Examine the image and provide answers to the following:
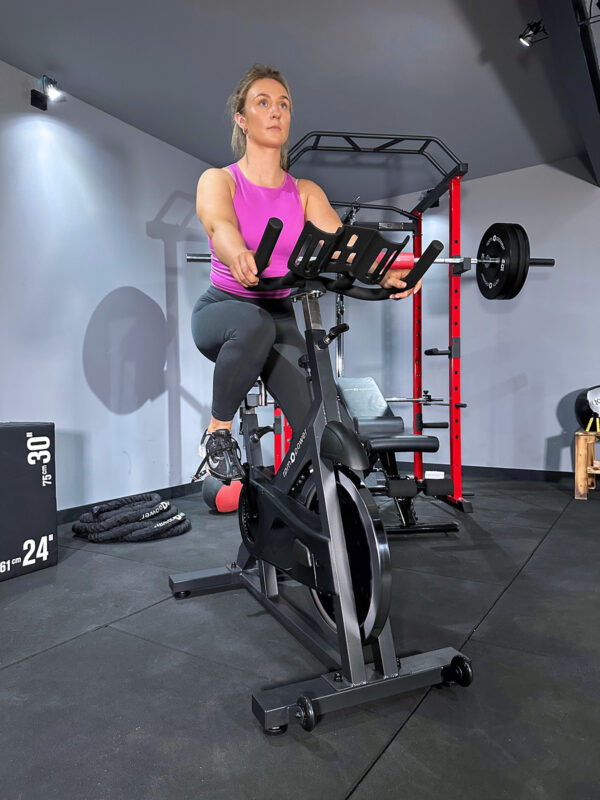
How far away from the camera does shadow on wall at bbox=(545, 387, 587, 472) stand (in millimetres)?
4488

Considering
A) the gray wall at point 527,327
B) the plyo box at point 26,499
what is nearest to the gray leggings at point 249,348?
the plyo box at point 26,499

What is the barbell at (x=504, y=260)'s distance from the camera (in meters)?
3.13

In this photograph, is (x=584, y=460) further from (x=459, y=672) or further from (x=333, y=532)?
(x=333, y=532)

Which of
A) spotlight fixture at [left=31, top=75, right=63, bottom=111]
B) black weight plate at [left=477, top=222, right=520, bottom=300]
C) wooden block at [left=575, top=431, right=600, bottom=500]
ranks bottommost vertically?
wooden block at [left=575, top=431, right=600, bottom=500]

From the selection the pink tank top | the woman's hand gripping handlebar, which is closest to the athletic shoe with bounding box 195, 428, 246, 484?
the pink tank top

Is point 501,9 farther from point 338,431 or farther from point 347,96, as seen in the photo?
point 338,431

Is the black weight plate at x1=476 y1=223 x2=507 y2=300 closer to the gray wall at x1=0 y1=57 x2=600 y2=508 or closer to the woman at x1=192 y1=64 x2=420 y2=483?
the gray wall at x1=0 y1=57 x2=600 y2=508

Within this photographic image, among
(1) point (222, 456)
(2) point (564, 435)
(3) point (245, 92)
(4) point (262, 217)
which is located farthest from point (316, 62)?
(2) point (564, 435)

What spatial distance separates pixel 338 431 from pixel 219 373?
45cm

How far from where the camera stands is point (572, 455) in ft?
14.7

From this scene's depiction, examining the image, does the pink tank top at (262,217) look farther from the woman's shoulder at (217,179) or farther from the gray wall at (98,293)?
the gray wall at (98,293)

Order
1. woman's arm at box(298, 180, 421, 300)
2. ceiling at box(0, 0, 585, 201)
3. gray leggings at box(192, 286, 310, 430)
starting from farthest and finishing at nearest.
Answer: ceiling at box(0, 0, 585, 201) < woman's arm at box(298, 180, 421, 300) < gray leggings at box(192, 286, 310, 430)

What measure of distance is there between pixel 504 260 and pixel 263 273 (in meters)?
2.18

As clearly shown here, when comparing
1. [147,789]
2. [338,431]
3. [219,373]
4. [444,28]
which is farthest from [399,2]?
[147,789]
